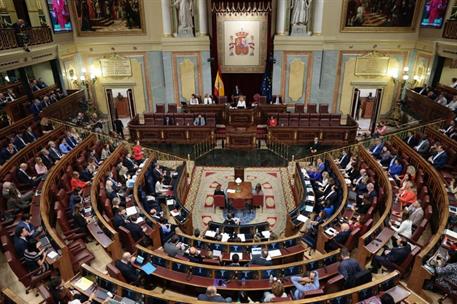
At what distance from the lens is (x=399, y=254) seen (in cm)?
629

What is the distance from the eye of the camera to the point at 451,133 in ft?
34.2

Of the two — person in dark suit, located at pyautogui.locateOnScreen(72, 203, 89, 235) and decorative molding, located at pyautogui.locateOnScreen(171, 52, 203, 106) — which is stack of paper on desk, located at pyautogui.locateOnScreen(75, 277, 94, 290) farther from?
decorative molding, located at pyautogui.locateOnScreen(171, 52, 203, 106)

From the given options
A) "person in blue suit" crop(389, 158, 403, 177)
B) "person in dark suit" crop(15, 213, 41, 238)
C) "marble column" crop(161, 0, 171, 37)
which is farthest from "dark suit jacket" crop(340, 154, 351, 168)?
"marble column" crop(161, 0, 171, 37)

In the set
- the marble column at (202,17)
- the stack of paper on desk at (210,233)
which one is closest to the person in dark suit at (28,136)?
the stack of paper on desk at (210,233)

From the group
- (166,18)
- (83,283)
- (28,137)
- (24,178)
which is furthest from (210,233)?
(166,18)

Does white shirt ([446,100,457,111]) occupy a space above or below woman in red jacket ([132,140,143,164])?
above

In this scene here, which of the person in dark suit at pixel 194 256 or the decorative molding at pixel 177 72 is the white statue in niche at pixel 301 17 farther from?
the person in dark suit at pixel 194 256

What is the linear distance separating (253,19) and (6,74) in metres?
11.4

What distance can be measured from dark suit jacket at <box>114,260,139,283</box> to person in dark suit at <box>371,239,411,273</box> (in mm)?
4718

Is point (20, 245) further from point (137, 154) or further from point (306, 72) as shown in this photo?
point (306, 72)

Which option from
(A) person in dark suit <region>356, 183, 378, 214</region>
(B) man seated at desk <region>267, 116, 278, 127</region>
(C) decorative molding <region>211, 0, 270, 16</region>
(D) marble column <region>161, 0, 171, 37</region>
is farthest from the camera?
(D) marble column <region>161, 0, 171, 37</region>

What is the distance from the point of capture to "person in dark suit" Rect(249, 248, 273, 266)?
654cm

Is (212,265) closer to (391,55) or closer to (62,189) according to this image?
(62,189)

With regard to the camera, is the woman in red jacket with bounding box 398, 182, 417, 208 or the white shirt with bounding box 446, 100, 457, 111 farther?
the white shirt with bounding box 446, 100, 457, 111
